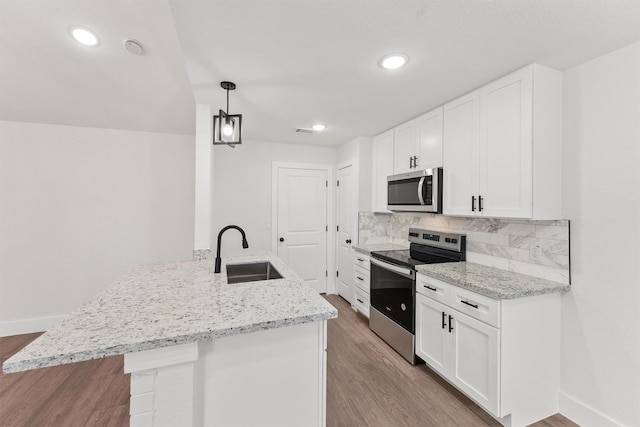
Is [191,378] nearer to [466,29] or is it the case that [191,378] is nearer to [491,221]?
[466,29]

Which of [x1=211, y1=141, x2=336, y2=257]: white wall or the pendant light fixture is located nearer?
the pendant light fixture

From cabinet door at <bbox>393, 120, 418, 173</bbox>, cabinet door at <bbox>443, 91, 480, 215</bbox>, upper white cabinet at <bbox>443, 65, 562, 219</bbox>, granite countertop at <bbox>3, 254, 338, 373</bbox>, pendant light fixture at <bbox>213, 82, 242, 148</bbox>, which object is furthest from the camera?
cabinet door at <bbox>393, 120, 418, 173</bbox>

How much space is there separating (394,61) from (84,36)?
2263 mm

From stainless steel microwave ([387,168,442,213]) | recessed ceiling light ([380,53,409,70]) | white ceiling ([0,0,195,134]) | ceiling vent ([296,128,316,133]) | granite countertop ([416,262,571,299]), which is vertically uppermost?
white ceiling ([0,0,195,134])

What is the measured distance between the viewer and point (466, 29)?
1446 mm

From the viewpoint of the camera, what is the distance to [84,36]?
1.95 meters

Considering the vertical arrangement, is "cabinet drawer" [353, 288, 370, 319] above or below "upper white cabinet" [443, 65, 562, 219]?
below

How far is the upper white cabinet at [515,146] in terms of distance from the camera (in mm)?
1790

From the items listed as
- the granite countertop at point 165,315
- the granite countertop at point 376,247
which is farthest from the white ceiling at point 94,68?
the granite countertop at point 376,247

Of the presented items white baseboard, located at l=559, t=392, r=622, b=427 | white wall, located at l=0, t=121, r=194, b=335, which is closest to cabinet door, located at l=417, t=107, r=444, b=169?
white baseboard, located at l=559, t=392, r=622, b=427

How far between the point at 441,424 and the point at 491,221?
5.30 ft

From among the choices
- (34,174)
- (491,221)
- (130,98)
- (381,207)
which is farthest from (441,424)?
(34,174)

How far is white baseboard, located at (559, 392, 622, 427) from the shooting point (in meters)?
1.64

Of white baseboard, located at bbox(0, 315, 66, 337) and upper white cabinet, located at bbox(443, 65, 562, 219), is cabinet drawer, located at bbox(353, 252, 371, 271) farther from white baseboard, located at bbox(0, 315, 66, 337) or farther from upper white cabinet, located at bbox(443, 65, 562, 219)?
white baseboard, located at bbox(0, 315, 66, 337)
